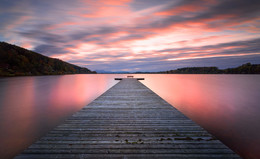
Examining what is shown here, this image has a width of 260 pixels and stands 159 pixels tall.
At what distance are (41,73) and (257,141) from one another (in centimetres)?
7642

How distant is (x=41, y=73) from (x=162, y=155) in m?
75.4

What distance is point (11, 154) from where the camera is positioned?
3449 mm

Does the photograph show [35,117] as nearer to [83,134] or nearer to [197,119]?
[83,134]

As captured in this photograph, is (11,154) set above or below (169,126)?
below

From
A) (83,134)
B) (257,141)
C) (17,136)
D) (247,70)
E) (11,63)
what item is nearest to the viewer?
(83,134)

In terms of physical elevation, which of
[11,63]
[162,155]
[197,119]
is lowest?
[197,119]

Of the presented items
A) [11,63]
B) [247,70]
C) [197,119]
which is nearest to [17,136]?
[197,119]

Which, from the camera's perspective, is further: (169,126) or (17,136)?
(17,136)

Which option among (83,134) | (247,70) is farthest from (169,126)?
(247,70)

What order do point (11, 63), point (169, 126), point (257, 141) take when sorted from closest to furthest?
point (169, 126) → point (257, 141) → point (11, 63)

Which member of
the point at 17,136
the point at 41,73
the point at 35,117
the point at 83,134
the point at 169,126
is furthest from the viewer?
the point at 41,73

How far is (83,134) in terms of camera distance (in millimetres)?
2807

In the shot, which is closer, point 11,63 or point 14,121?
point 14,121

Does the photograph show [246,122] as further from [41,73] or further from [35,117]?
[41,73]
